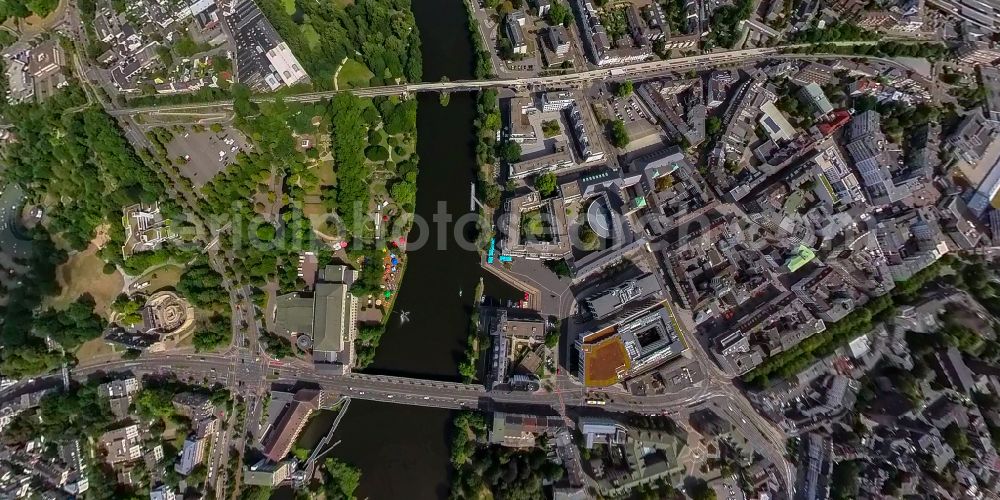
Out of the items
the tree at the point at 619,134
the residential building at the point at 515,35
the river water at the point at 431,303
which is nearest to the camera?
the river water at the point at 431,303

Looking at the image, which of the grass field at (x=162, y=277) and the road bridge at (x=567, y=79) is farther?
the road bridge at (x=567, y=79)

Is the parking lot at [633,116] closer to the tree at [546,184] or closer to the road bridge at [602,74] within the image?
the road bridge at [602,74]

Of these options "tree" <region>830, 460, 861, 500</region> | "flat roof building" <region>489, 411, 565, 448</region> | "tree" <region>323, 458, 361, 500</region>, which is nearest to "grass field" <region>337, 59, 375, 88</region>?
"flat roof building" <region>489, 411, 565, 448</region>

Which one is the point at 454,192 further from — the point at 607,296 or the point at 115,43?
the point at 115,43

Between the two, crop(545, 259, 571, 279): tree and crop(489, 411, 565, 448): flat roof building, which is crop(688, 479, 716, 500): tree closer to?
crop(489, 411, 565, 448): flat roof building

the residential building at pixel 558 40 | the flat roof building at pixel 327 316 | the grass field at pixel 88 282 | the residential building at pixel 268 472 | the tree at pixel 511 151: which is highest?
the residential building at pixel 558 40

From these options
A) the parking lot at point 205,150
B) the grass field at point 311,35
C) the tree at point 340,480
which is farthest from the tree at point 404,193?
the tree at point 340,480
